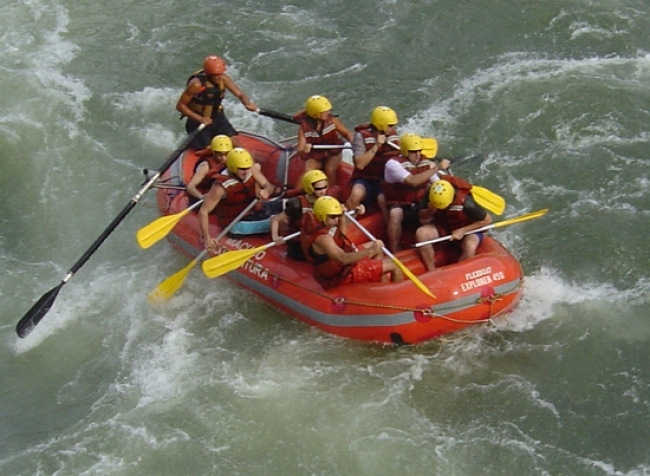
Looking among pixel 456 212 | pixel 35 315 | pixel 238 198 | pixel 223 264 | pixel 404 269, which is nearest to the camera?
pixel 404 269

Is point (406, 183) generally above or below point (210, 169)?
below

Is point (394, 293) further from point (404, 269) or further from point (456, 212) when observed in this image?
point (456, 212)

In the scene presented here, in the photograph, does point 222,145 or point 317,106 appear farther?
point 317,106

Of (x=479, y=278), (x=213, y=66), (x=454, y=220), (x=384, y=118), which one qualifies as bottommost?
(x=479, y=278)

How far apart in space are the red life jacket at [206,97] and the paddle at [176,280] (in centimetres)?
143

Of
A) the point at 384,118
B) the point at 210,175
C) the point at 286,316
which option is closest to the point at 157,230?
the point at 210,175

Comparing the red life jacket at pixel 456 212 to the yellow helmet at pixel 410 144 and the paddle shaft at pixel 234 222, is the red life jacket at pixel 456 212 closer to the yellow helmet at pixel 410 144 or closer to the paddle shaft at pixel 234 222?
the yellow helmet at pixel 410 144

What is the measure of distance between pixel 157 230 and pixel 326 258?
6.08ft

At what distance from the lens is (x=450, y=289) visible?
6969mm

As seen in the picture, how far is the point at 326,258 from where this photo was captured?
7.09 meters

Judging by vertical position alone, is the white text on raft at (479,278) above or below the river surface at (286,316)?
above

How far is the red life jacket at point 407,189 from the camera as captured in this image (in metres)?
7.41

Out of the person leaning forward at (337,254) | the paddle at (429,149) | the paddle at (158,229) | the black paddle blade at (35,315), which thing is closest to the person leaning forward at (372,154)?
the paddle at (429,149)

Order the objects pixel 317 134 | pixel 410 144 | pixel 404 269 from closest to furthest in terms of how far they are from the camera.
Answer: pixel 404 269 < pixel 410 144 < pixel 317 134
